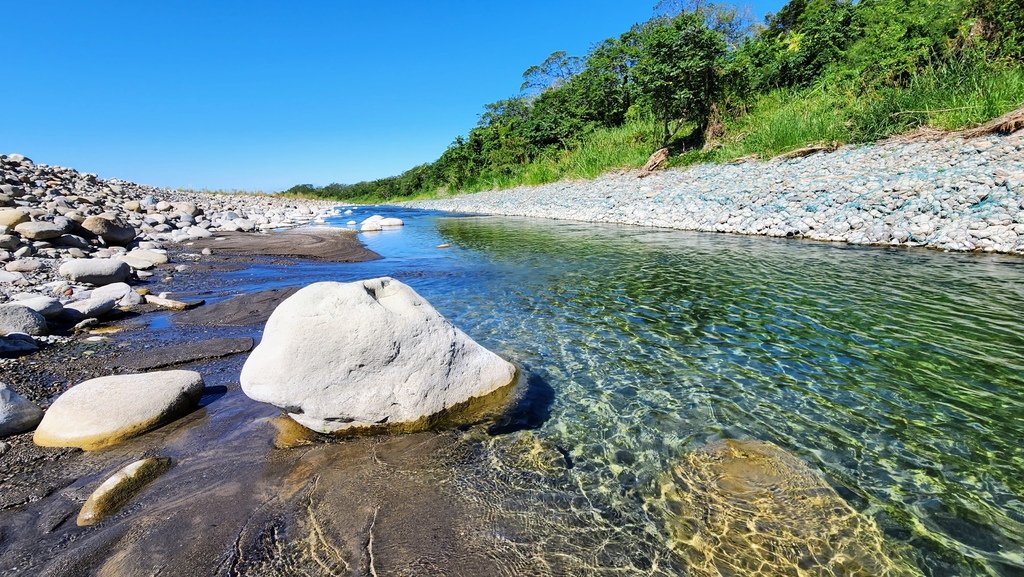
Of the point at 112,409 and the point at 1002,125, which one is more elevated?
the point at 1002,125

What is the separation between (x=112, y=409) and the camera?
3.43m

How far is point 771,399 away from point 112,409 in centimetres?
539

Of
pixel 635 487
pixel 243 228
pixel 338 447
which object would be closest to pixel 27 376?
pixel 338 447

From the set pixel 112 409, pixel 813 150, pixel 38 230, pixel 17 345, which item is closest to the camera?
pixel 112 409

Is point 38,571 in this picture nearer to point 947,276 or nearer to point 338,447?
point 338,447

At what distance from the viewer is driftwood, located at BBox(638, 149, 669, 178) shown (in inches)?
846

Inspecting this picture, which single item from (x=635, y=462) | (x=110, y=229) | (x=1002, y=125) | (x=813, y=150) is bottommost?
(x=635, y=462)

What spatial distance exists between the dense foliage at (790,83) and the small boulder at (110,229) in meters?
20.9

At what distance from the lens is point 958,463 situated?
286cm

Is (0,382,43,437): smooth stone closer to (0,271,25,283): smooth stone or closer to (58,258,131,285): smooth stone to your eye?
(58,258,131,285): smooth stone

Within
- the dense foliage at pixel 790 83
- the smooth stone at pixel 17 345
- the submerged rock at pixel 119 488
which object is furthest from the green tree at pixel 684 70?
the submerged rock at pixel 119 488

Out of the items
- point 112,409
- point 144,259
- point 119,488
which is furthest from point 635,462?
point 144,259

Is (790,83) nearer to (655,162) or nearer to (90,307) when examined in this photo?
(655,162)

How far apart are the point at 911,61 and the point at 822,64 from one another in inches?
218
